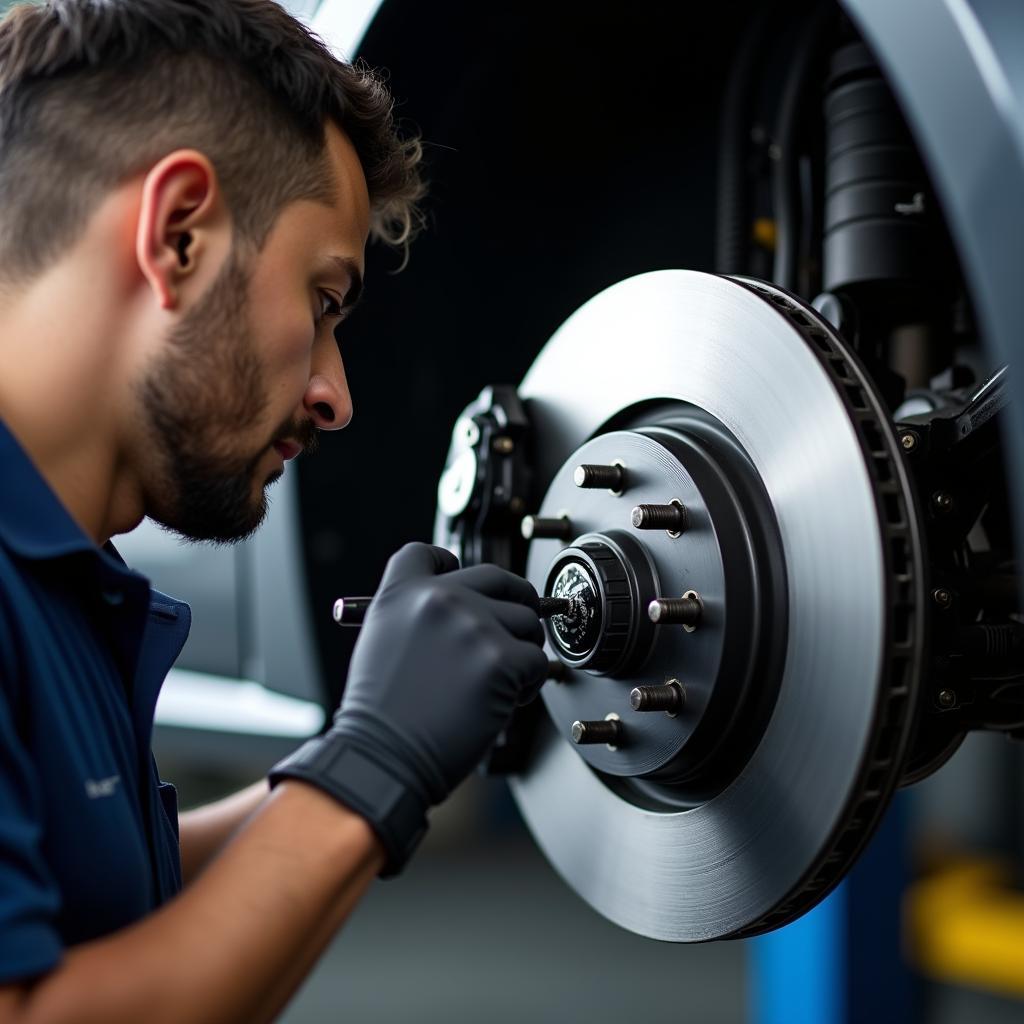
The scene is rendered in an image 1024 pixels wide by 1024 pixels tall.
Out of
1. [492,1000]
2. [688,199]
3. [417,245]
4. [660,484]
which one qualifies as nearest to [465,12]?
[417,245]

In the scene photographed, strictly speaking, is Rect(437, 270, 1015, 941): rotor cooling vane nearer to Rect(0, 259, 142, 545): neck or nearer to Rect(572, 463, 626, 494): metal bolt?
Rect(572, 463, 626, 494): metal bolt

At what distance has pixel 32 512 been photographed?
2.04ft

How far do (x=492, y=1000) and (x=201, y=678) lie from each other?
1388mm

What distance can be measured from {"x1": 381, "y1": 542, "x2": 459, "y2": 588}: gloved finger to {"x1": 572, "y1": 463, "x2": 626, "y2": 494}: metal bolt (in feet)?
0.32

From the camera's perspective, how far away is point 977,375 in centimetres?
89

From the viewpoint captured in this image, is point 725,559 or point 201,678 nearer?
point 725,559

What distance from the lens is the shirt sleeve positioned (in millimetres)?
470

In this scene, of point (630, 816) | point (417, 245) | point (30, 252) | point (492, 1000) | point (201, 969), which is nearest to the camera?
point (201, 969)

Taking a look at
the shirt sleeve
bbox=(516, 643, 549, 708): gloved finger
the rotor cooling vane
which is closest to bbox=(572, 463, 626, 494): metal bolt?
the rotor cooling vane

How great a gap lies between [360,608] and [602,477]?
0.17 m

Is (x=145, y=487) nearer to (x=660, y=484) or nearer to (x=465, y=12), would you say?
(x=660, y=484)

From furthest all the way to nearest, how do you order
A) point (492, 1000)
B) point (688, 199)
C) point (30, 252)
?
point (492, 1000) → point (688, 199) → point (30, 252)

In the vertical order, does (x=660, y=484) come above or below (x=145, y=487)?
above

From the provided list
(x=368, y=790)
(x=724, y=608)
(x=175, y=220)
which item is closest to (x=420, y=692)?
(x=368, y=790)
